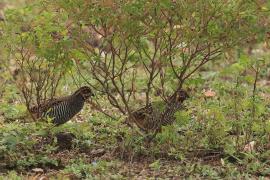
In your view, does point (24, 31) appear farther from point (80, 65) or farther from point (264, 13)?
point (264, 13)

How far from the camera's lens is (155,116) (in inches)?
302

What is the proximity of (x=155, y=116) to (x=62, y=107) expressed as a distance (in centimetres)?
123

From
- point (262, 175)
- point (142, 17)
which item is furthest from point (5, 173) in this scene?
point (262, 175)

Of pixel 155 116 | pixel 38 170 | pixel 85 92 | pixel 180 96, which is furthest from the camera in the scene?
pixel 85 92

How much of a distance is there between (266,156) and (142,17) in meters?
1.99

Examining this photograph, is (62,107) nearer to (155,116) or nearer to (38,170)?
(155,116)

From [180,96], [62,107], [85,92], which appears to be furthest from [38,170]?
[180,96]

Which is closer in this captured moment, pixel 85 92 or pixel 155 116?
pixel 155 116

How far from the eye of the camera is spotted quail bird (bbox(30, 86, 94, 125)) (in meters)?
8.23

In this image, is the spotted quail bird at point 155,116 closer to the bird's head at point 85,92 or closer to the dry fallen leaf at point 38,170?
the bird's head at point 85,92

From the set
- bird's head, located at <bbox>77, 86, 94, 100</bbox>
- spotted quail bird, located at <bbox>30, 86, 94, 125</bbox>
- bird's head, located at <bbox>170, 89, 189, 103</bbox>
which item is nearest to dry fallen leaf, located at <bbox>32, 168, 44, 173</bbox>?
spotted quail bird, located at <bbox>30, 86, 94, 125</bbox>

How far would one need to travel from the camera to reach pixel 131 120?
25.3ft

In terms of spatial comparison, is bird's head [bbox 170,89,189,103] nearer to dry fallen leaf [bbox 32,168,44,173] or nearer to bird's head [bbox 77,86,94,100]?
bird's head [bbox 77,86,94,100]

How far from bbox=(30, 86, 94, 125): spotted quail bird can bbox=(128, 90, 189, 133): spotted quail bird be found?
2.49 ft
